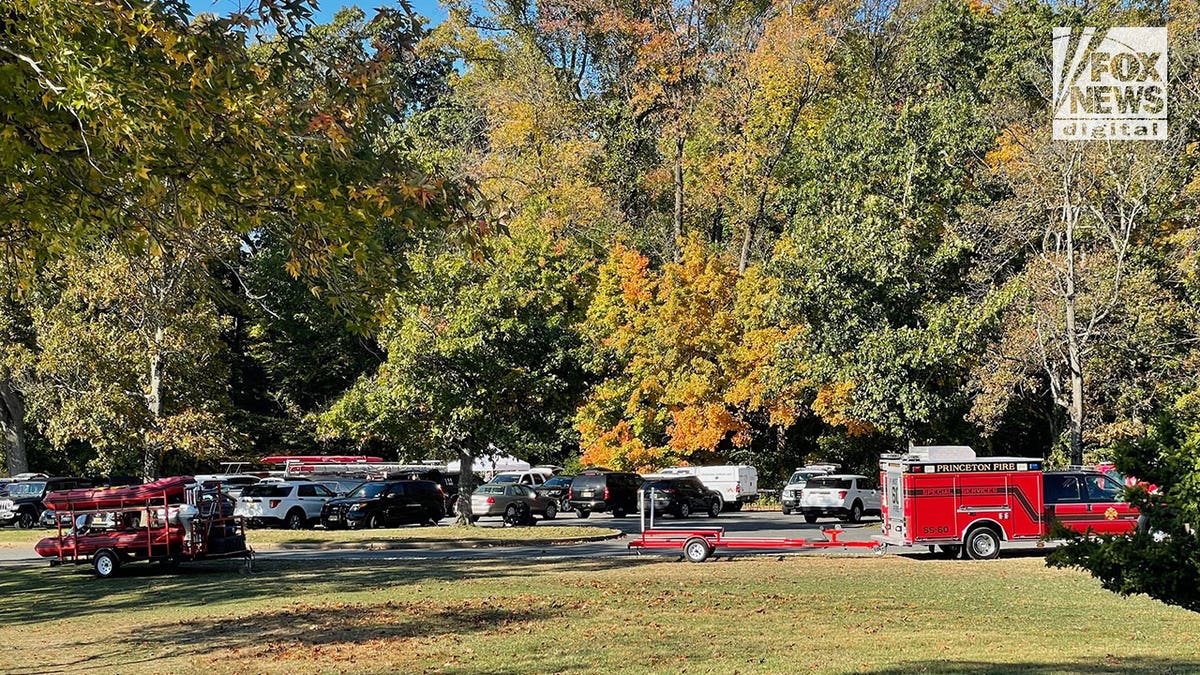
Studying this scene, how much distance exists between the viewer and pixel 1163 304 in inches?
1524

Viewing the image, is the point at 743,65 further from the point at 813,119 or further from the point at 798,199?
the point at 798,199

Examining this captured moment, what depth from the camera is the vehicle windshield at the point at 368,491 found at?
38.7 m

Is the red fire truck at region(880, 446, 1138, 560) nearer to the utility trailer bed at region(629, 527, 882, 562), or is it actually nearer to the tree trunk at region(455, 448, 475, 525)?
the utility trailer bed at region(629, 527, 882, 562)

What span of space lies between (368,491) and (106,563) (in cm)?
1467

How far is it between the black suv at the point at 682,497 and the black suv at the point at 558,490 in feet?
12.4

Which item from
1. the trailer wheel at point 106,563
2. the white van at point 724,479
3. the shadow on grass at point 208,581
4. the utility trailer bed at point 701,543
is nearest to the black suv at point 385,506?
the white van at point 724,479

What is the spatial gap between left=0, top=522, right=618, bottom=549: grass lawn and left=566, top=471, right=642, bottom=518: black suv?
8.06m

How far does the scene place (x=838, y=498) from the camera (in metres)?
38.9

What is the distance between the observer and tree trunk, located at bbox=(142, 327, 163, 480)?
141ft

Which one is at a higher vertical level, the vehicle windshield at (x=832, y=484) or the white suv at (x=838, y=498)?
the vehicle windshield at (x=832, y=484)

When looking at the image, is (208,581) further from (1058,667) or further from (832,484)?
(832,484)

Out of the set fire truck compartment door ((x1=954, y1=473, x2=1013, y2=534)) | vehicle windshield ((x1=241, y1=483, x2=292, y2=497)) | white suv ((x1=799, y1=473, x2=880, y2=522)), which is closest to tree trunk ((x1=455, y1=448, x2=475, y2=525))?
vehicle windshield ((x1=241, y1=483, x2=292, y2=497))

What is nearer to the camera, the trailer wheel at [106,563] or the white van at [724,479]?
the trailer wheel at [106,563]

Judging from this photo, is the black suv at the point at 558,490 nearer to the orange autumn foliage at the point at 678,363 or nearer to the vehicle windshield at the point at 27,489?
the orange autumn foliage at the point at 678,363
